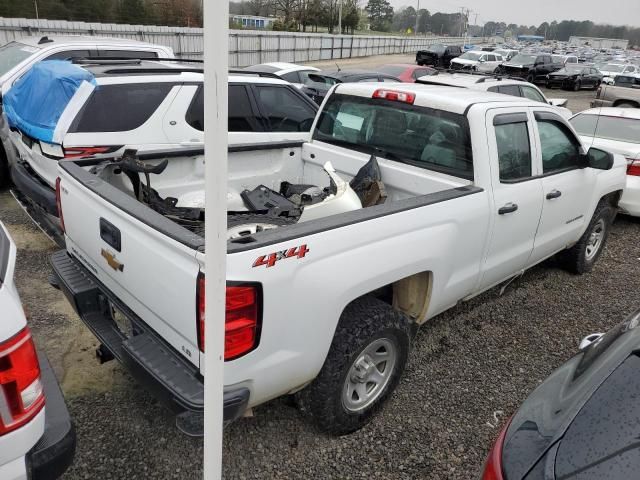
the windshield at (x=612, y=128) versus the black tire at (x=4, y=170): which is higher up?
the windshield at (x=612, y=128)

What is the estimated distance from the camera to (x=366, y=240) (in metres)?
2.57

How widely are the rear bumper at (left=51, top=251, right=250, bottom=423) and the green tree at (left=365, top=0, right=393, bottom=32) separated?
302 feet

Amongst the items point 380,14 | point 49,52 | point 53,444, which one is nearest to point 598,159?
point 53,444

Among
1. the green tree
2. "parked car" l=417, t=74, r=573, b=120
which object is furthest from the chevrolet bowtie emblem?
the green tree

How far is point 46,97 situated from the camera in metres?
4.87

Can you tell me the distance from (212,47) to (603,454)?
157 cm

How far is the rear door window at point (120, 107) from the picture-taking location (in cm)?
478

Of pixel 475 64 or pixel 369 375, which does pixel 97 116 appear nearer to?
pixel 369 375

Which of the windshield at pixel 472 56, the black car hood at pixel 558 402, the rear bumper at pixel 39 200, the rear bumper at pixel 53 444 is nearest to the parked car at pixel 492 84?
the rear bumper at pixel 39 200

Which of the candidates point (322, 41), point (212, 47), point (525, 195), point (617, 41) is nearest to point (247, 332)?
point (212, 47)

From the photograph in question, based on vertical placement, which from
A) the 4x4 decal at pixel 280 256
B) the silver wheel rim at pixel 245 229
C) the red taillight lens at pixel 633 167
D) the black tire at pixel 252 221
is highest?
the 4x4 decal at pixel 280 256

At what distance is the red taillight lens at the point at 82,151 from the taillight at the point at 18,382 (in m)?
3.35

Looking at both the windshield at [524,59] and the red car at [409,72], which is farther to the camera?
the windshield at [524,59]

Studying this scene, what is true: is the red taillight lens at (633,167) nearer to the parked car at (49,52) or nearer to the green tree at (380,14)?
the parked car at (49,52)
